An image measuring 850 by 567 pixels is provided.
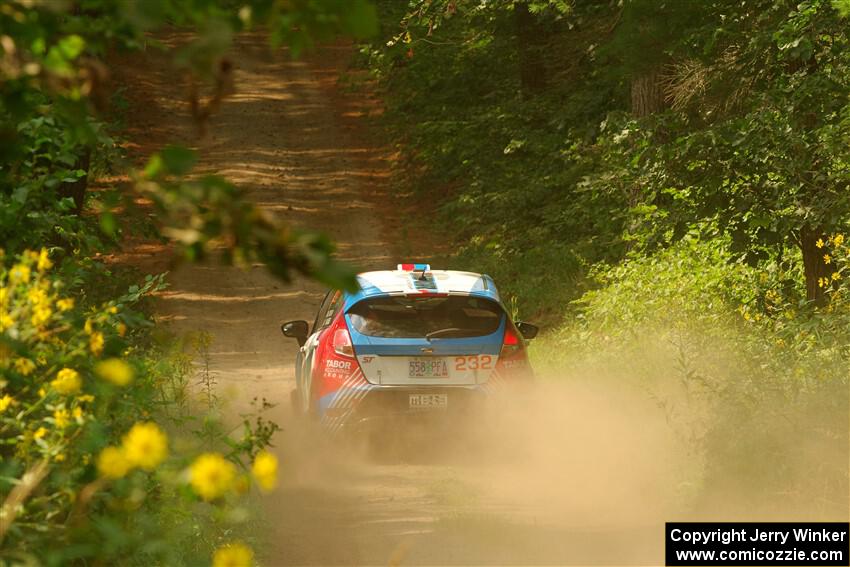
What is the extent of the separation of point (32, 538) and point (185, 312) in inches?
725

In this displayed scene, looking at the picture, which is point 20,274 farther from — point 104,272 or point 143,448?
point 104,272

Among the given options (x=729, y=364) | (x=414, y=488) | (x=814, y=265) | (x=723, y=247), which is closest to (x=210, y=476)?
(x=414, y=488)

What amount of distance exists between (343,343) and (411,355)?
65cm

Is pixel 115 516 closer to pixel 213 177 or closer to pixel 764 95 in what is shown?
pixel 213 177

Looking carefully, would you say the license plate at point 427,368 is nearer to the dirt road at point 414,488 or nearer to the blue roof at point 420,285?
the blue roof at point 420,285

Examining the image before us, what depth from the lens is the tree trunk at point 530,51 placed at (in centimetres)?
2672

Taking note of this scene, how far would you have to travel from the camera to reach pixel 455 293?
470 inches

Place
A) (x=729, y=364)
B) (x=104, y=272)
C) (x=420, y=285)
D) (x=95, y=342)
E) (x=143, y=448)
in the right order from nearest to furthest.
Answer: (x=143, y=448), (x=95, y=342), (x=104, y=272), (x=420, y=285), (x=729, y=364)

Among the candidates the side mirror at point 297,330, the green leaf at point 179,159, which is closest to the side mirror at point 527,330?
the side mirror at point 297,330

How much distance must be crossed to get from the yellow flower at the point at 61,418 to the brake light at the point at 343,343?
6.72 meters

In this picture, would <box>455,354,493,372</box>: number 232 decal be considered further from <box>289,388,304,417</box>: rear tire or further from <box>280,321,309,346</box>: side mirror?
<box>280,321,309,346</box>: side mirror

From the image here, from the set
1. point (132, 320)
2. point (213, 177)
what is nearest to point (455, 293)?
point (132, 320)

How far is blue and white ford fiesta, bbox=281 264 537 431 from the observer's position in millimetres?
11727

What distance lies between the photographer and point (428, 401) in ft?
38.5
